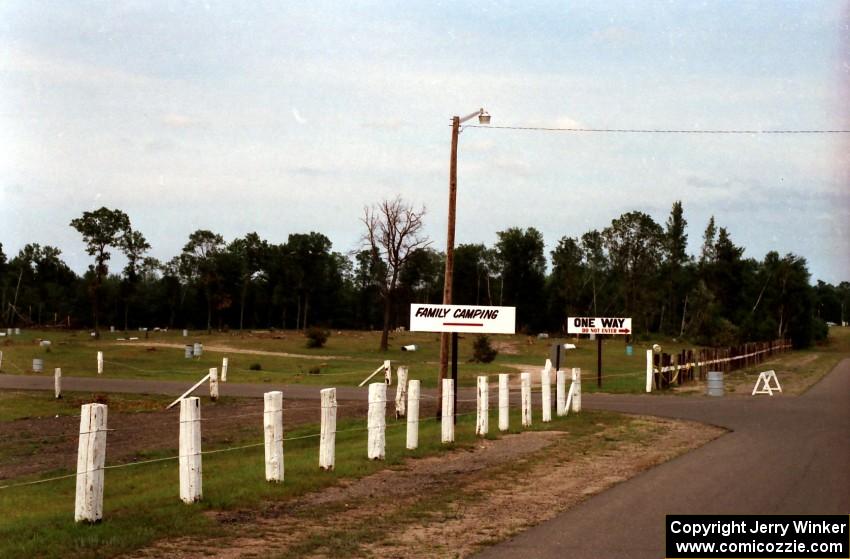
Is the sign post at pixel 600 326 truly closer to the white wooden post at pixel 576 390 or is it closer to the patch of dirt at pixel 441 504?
the white wooden post at pixel 576 390

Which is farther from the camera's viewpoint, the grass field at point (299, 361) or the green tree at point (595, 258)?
the green tree at point (595, 258)

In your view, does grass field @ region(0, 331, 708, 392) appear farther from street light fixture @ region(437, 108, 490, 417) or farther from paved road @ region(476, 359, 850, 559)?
paved road @ region(476, 359, 850, 559)

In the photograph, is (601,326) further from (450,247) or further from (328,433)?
(328,433)

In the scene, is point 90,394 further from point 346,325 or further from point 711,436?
point 346,325

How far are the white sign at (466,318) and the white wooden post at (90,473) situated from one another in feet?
40.6

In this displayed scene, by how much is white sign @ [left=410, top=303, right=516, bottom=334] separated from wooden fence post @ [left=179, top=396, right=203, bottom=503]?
1094 centimetres

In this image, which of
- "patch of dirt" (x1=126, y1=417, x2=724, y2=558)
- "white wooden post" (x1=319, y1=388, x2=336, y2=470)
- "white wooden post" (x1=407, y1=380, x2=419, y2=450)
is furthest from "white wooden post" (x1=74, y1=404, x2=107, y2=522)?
"white wooden post" (x1=407, y1=380, x2=419, y2=450)

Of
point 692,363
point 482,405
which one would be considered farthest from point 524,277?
point 482,405

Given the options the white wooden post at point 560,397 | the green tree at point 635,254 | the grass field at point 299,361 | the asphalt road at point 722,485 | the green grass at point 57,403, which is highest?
the green tree at point 635,254

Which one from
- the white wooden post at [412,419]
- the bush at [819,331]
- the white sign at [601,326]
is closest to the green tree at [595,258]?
the bush at [819,331]

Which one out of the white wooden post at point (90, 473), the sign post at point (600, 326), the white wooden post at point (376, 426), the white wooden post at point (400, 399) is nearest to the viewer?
the white wooden post at point (90, 473)

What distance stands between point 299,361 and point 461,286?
255ft

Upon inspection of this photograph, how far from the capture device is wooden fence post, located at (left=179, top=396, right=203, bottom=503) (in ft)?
37.4

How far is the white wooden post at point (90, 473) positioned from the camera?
10.1 meters
